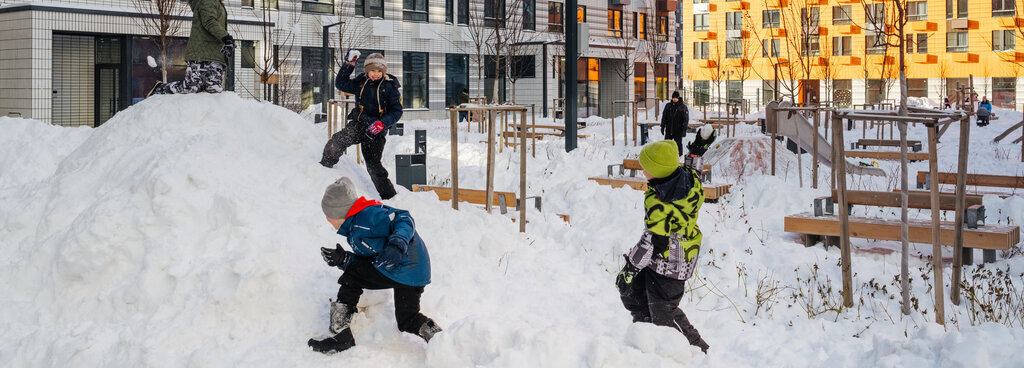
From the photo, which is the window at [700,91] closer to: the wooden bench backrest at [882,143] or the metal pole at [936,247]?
the wooden bench backrest at [882,143]

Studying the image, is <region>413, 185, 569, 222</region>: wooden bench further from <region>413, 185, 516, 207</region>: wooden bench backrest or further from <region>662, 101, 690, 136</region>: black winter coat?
<region>662, 101, 690, 136</region>: black winter coat

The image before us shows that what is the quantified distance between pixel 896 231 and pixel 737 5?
61.2m

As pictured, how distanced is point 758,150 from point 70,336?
40.6 ft

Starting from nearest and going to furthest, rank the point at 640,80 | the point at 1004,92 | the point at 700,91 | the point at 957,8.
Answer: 1. the point at 640,80
2. the point at 1004,92
3. the point at 957,8
4. the point at 700,91

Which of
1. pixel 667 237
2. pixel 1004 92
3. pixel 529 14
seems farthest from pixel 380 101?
pixel 1004 92

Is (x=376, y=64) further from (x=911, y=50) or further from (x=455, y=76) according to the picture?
(x=911, y=50)

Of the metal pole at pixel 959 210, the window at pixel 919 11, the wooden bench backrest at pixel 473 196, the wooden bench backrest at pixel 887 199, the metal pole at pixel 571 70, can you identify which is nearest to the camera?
the metal pole at pixel 959 210

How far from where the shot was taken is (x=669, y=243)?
17.6ft

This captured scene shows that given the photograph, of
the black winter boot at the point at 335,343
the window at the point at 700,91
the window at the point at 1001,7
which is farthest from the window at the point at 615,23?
the black winter boot at the point at 335,343

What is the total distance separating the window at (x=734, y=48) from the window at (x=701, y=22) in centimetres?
230

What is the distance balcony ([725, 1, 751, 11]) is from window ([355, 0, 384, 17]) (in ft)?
126

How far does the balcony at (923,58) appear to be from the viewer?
6034cm

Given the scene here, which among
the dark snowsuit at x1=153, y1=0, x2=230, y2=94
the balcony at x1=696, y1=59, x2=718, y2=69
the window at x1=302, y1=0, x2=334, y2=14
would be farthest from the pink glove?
the balcony at x1=696, y1=59, x2=718, y2=69

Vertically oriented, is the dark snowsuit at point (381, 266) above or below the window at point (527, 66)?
below
